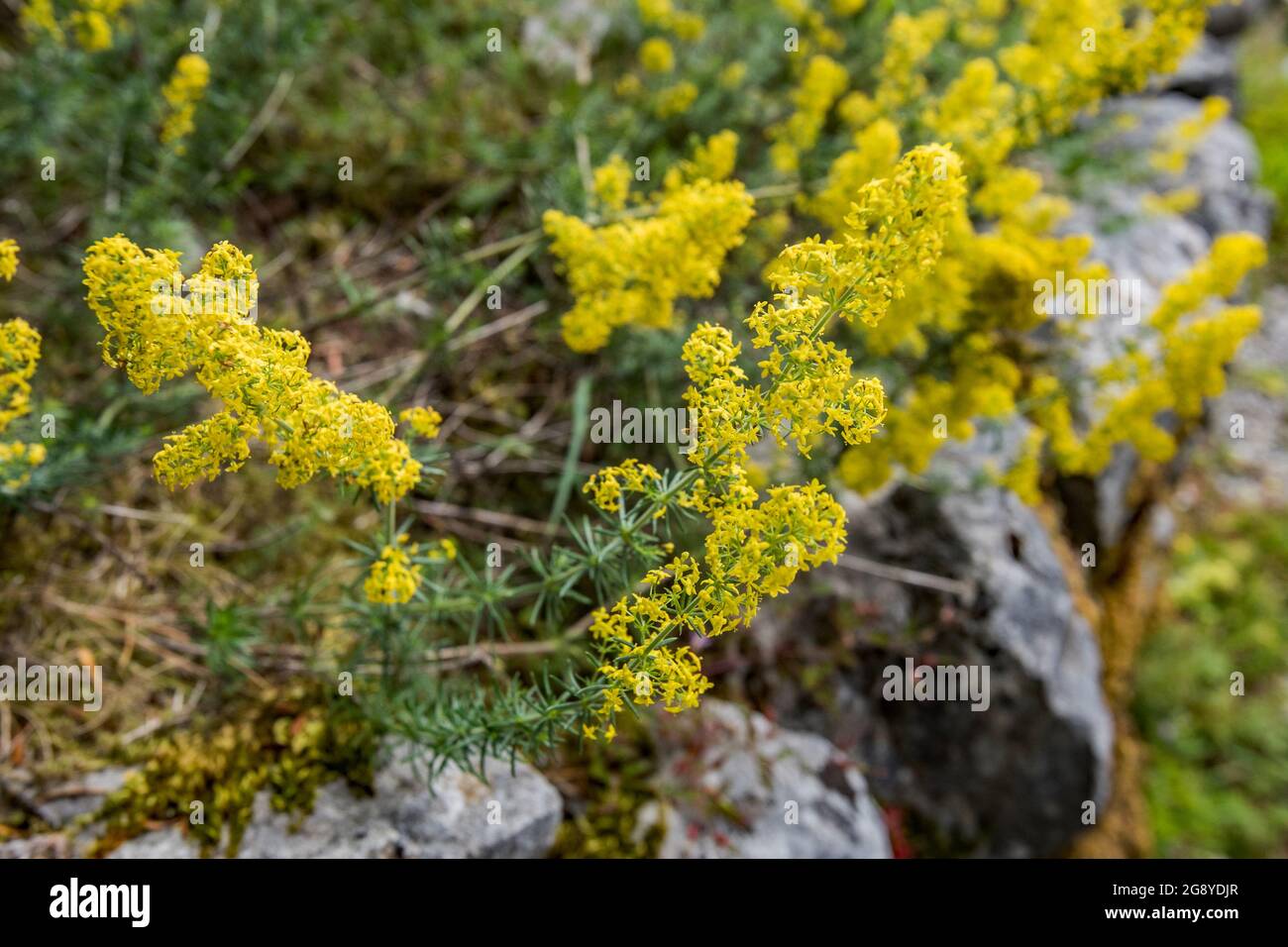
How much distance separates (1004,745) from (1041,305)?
2.13 m

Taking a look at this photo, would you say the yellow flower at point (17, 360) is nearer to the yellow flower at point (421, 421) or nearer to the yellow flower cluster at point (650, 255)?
the yellow flower at point (421, 421)

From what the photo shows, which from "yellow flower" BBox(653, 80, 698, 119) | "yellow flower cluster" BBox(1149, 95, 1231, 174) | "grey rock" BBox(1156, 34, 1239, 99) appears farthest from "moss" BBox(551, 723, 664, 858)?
"grey rock" BBox(1156, 34, 1239, 99)

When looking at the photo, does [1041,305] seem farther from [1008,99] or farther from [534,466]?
[534,466]

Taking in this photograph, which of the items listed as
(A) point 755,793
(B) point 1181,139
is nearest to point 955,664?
(A) point 755,793

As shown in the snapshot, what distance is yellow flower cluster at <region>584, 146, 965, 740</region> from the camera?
1907 millimetres

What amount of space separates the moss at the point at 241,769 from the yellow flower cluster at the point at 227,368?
1297 mm

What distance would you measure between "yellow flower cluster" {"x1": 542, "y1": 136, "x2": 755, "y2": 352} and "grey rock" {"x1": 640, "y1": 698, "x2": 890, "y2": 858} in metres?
1.68

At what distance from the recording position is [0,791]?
2.90m

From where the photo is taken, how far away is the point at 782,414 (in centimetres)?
197
